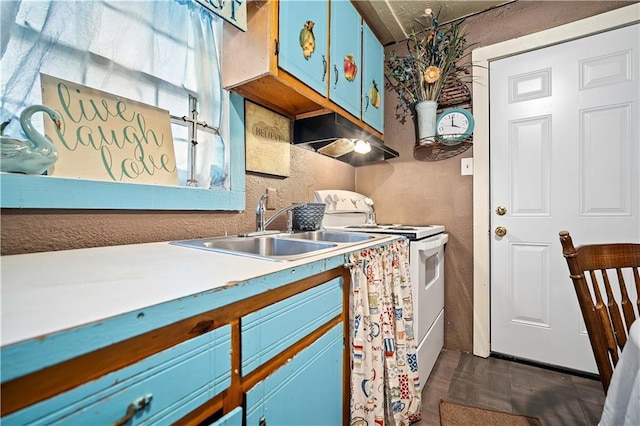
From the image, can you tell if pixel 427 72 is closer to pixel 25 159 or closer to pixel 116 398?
pixel 25 159

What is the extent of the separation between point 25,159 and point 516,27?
2613 mm

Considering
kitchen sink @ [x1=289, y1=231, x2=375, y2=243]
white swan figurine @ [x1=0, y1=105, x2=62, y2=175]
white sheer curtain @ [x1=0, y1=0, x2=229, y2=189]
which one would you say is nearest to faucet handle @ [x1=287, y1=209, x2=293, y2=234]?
kitchen sink @ [x1=289, y1=231, x2=375, y2=243]

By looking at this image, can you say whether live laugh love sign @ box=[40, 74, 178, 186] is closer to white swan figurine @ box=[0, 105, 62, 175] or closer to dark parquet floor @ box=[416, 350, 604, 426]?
white swan figurine @ box=[0, 105, 62, 175]

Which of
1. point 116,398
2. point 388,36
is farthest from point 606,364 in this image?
point 388,36

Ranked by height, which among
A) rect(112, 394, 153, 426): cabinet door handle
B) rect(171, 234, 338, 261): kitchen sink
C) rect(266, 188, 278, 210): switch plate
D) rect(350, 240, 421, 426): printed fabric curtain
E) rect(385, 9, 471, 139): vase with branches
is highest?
rect(385, 9, 471, 139): vase with branches

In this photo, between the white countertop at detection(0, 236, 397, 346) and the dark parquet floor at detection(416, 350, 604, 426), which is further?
the dark parquet floor at detection(416, 350, 604, 426)

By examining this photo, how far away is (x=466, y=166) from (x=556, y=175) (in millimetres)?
506

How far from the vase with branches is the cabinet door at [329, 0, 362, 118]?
50 centimetres

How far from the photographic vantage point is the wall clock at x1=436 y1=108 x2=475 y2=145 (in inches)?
75.5

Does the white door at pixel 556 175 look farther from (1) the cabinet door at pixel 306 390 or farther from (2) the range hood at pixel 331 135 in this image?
(1) the cabinet door at pixel 306 390

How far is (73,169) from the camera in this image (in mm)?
867

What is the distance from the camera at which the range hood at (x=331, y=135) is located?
154 centimetres

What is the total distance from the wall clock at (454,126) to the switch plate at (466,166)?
15 centimetres

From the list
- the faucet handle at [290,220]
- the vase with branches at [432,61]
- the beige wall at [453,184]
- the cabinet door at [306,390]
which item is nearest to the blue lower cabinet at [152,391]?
the cabinet door at [306,390]
